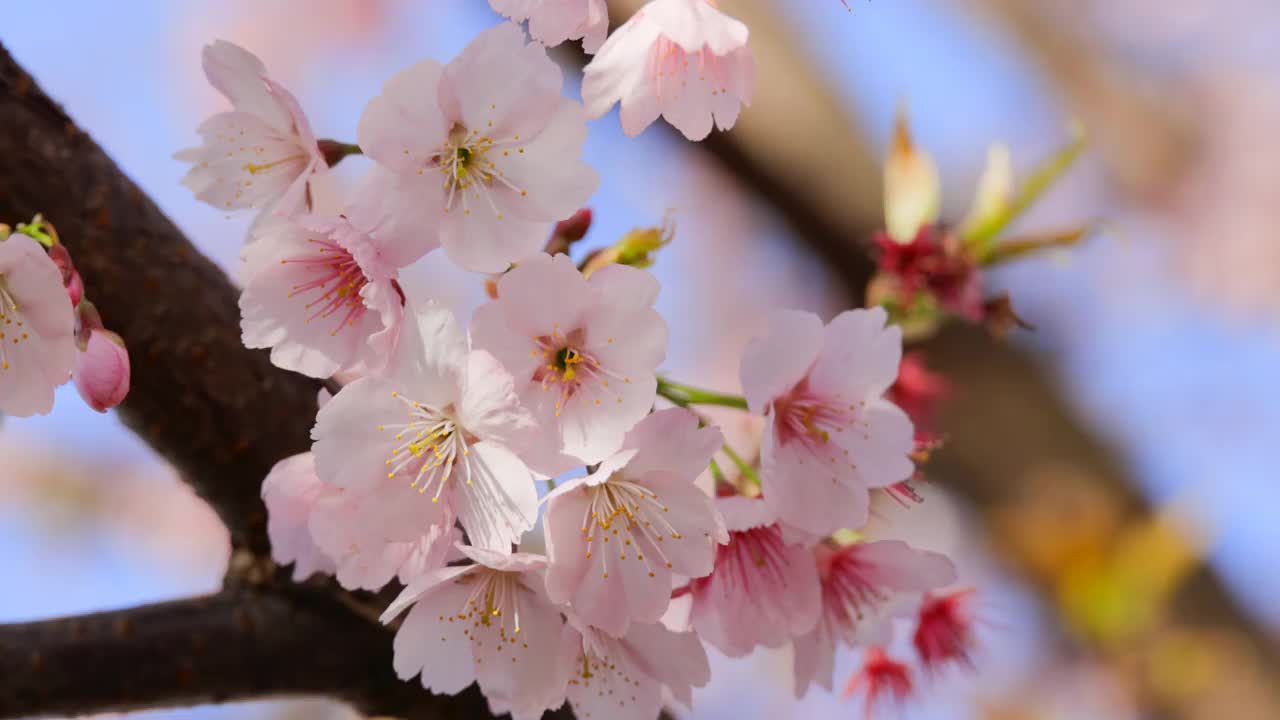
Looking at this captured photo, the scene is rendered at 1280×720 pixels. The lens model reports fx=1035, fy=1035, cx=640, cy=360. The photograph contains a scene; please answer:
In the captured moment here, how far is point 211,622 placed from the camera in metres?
0.74

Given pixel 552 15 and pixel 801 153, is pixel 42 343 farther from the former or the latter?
pixel 801 153

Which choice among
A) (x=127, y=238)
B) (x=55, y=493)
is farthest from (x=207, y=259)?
(x=55, y=493)

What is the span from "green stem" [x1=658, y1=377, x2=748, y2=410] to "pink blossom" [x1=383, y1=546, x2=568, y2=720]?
14cm

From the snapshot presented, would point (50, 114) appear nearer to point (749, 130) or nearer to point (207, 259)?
point (207, 259)

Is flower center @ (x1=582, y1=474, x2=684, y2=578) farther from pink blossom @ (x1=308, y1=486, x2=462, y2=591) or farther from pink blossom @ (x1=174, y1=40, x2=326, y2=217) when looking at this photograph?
pink blossom @ (x1=174, y1=40, x2=326, y2=217)

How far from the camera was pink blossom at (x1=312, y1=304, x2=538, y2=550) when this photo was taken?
492 millimetres

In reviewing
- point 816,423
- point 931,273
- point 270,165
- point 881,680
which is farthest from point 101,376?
point 931,273

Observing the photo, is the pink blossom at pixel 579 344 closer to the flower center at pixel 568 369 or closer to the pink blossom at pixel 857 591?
the flower center at pixel 568 369

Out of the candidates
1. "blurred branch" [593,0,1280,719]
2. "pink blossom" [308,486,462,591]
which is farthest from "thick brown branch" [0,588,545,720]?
"blurred branch" [593,0,1280,719]

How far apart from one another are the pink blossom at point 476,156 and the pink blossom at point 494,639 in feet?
0.56

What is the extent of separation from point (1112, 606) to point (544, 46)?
2346mm

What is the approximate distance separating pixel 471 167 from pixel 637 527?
0.20 metres

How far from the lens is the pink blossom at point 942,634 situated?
774 mm

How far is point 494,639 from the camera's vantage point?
57cm
